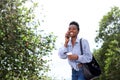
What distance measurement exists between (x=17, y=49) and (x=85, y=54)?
2502cm

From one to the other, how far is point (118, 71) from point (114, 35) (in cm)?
674

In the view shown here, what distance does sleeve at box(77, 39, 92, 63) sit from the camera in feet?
19.1

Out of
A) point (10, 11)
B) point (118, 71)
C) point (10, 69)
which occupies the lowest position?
point (118, 71)

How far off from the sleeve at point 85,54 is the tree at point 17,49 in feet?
79.1

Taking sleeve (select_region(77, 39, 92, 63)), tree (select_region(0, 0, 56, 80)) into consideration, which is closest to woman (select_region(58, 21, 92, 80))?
sleeve (select_region(77, 39, 92, 63))

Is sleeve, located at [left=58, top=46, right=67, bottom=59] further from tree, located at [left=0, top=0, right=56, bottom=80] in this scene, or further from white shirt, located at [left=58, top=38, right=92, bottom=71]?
tree, located at [left=0, top=0, right=56, bottom=80]

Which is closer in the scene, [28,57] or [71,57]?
→ [71,57]

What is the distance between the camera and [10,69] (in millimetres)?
31188

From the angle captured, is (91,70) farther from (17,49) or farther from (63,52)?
(17,49)

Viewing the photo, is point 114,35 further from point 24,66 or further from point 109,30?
point 24,66

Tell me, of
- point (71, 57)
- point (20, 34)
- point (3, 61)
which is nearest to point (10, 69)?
point (3, 61)

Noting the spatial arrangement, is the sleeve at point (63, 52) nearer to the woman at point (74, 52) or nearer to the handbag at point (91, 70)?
the woman at point (74, 52)

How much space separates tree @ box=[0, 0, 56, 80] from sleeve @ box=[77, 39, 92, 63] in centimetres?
2410

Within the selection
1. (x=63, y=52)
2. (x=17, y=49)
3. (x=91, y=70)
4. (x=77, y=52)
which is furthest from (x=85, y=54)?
(x=17, y=49)
